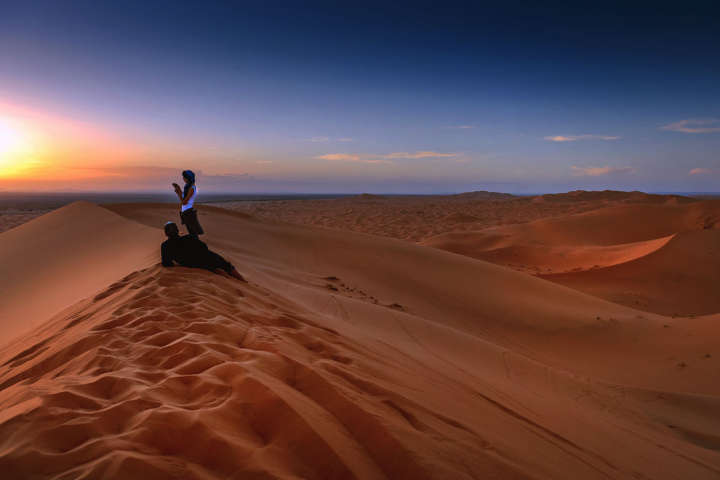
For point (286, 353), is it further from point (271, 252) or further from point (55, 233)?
point (55, 233)

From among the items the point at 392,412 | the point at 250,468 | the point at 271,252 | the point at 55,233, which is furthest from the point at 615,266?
the point at 55,233

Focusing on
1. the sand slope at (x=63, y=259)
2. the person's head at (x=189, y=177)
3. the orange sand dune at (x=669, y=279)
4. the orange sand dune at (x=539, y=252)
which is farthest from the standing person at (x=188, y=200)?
the orange sand dune at (x=539, y=252)

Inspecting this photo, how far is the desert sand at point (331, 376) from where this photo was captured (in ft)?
5.15

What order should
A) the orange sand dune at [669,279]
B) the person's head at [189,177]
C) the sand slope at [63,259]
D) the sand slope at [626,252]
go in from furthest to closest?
the sand slope at [626,252], the orange sand dune at [669,279], the person's head at [189,177], the sand slope at [63,259]

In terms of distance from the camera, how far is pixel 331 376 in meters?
2.27

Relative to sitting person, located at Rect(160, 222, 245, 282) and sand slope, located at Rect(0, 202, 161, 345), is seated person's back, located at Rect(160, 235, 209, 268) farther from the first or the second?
sand slope, located at Rect(0, 202, 161, 345)

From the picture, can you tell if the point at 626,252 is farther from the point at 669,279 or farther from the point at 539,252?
the point at 539,252

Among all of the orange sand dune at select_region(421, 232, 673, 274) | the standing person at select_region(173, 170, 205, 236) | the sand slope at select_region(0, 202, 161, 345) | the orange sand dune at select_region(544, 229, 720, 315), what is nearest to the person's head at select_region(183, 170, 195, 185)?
the standing person at select_region(173, 170, 205, 236)

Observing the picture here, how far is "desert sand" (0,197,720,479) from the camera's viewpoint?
1.57m

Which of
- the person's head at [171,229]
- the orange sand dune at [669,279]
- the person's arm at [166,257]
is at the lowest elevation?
the orange sand dune at [669,279]

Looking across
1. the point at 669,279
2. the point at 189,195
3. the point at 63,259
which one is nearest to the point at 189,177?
the point at 189,195

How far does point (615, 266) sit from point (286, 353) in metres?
12.4

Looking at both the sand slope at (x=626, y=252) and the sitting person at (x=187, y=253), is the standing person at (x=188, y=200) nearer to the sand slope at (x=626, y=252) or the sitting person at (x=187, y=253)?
the sitting person at (x=187, y=253)

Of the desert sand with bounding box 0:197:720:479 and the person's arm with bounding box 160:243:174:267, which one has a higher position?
the person's arm with bounding box 160:243:174:267
